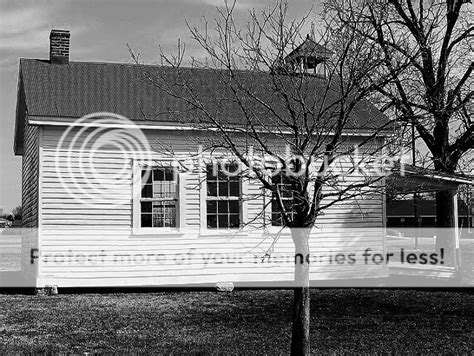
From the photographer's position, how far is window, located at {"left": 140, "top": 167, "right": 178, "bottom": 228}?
1722 cm

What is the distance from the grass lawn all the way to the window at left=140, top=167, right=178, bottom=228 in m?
1.79

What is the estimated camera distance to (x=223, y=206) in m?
17.9

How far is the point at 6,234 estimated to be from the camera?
48.8m

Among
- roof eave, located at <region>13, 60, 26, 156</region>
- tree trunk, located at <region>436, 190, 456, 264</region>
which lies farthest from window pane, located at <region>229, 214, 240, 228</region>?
tree trunk, located at <region>436, 190, 456, 264</region>

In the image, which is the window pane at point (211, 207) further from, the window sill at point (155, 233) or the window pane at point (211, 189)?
the window sill at point (155, 233)

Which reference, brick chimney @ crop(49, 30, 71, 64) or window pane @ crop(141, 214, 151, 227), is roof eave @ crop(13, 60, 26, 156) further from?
window pane @ crop(141, 214, 151, 227)

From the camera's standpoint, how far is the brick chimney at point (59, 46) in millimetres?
19266

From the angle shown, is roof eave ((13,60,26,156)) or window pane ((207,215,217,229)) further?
roof eave ((13,60,26,156))

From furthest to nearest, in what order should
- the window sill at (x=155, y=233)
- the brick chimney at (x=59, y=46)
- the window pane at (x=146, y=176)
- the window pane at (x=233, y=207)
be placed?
the brick chimney at (x=59, y=46) < the window pane at (x=233, y=207) < the window pane at (x=146, y=176) < the window sill at (x=155, y=233)

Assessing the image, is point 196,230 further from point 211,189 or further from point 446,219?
point 446,219

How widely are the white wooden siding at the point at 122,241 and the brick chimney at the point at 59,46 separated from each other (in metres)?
3.45

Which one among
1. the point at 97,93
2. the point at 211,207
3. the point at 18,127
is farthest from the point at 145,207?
the point at 18,127

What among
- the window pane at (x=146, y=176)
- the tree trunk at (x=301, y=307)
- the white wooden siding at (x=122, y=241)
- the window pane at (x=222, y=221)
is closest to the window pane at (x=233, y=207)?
the window pane at (x=222, y=221)

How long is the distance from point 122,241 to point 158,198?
1.33m
